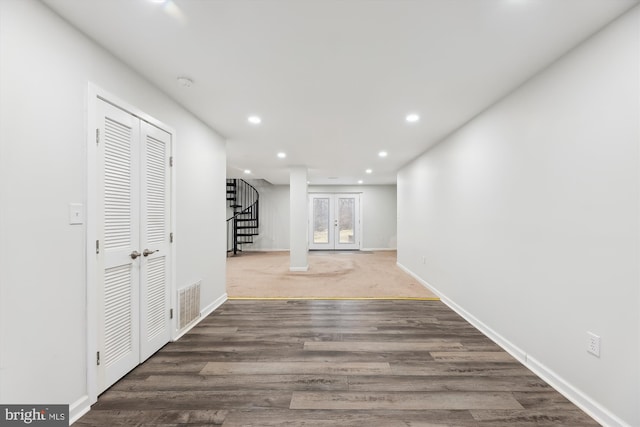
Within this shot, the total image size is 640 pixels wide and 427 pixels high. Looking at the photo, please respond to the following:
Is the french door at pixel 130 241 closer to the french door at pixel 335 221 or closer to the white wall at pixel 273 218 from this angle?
the white wall at pixel 273 218

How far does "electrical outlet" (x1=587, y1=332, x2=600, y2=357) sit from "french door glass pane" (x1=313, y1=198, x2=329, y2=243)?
26.8ft

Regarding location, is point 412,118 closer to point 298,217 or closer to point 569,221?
point 569,221

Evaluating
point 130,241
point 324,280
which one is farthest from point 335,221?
point 130,241

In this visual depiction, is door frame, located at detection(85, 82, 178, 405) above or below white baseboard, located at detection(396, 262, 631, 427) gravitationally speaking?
above

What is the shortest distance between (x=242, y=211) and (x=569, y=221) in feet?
28.4

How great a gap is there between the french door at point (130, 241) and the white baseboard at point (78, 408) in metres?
0.12

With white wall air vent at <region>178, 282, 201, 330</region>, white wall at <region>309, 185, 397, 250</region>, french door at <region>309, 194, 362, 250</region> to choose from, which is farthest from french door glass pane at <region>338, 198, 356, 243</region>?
white wall air vent at <region>178, 282, 201, 330</region>

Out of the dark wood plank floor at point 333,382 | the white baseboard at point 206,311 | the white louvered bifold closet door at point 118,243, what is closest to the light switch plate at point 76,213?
the white louvered bifold closet door at point 118,243

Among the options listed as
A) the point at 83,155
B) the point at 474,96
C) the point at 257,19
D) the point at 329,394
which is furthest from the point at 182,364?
the point at 474,96

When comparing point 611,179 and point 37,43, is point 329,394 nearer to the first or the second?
point 611,179

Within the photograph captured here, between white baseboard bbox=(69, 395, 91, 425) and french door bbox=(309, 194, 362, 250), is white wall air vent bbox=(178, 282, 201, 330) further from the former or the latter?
french door bbox=(309, 194, 362, 250)

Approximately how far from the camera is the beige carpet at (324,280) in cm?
436

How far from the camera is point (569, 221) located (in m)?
1.92

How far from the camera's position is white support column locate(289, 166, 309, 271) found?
20.3 ft
